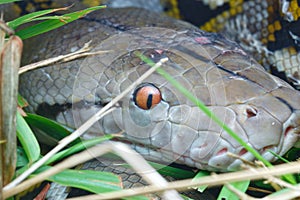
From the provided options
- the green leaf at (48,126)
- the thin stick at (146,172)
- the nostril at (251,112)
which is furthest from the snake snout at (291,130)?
the green leaf at (48,126)

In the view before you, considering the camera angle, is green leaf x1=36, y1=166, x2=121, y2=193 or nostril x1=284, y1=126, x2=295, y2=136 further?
nostril x1=284, y1=126, x2=295, y2=136

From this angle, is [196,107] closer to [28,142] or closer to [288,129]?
[288,129]

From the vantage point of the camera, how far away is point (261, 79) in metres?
2.08

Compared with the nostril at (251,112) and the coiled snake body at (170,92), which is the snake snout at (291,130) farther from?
the nostril at (251,112)

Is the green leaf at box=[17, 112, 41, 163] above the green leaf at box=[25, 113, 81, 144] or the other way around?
above

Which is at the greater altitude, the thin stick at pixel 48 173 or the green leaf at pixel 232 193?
the thin stick at pixel 48 173

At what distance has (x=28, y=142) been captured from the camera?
179 centimetres

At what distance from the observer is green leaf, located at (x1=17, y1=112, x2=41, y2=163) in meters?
1.76

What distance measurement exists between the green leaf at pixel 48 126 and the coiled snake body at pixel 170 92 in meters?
0.12

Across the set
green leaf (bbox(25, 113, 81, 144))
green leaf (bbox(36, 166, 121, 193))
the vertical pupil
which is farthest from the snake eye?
green leaf (bbox(36, 166, 121, 193))

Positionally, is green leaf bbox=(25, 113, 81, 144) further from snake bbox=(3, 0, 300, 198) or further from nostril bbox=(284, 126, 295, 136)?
nostril bbox=(284, 126, 295, 136)

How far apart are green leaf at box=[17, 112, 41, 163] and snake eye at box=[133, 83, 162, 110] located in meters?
0.44

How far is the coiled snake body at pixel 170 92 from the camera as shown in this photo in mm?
1907

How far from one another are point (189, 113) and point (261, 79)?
311mm
